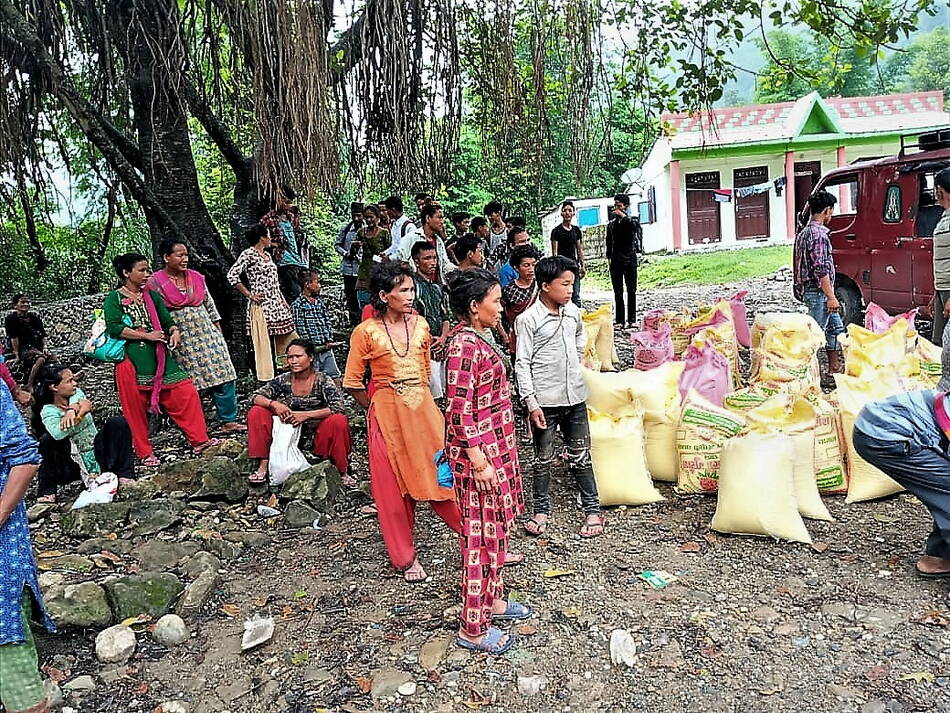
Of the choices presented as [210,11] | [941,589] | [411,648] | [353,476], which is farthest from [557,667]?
[210,11]

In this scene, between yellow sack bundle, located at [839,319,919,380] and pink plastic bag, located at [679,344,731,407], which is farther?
pink plastic bag, located at [679,344,731,407]

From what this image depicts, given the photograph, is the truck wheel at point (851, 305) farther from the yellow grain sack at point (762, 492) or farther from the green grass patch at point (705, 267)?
the green grass patch at point (705, 267)

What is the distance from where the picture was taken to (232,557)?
4.21m

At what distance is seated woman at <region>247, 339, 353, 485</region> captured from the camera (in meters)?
4.91

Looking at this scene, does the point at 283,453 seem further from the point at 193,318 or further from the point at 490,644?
the point at 490,644

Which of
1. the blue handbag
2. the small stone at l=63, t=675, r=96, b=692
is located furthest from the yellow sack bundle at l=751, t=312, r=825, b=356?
the small stone at l=63, t=675, r=96, b=692

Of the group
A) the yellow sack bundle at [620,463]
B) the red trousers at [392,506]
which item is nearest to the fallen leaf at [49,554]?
the red trousers at [392,506]

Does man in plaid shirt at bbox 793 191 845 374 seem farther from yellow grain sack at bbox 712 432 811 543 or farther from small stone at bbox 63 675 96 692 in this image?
small stone at bbox 63 675 96 692

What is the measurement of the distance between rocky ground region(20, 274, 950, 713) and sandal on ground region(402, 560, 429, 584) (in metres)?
0.04

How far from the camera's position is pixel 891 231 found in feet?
26.1

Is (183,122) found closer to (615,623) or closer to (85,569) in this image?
(85,569)

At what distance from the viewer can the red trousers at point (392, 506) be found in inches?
148

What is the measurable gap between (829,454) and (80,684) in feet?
11.9

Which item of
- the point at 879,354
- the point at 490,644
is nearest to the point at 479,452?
the point at 490,644
